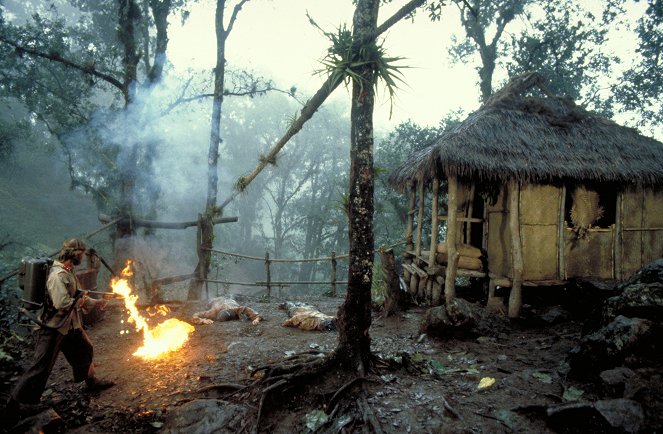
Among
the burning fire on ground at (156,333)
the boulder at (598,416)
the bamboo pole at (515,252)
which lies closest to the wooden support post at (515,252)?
the bamboo pole at (515,252)

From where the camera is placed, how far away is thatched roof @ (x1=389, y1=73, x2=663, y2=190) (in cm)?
746

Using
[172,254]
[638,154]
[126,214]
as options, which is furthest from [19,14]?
[638,154]

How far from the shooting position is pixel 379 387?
4305mm

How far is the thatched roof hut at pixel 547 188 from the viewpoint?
7.62 meters

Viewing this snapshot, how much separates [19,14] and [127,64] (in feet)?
117

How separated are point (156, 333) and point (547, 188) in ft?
28.4

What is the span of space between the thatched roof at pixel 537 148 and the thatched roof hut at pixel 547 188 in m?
0.03

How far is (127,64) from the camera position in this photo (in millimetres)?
9875

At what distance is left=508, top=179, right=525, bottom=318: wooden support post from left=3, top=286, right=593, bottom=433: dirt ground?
0.46 m

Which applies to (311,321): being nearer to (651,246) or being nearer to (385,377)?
(385,377)

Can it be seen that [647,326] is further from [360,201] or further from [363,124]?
[363,124]

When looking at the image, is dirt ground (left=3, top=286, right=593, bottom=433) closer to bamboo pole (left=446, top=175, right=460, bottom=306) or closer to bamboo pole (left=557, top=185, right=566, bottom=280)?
bamboo pole (left=446, top=175, right=460, bottom=306)

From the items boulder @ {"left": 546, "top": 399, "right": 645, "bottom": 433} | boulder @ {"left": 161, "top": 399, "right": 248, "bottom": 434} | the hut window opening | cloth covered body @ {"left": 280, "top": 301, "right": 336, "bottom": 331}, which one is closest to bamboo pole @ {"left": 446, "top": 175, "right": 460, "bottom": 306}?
cloth covered body @ {"left": 280, "top": 301, "right": 336, "bottom": 331}

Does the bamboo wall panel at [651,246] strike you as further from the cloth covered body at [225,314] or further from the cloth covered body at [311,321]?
the cloth covered body at [225,314]
